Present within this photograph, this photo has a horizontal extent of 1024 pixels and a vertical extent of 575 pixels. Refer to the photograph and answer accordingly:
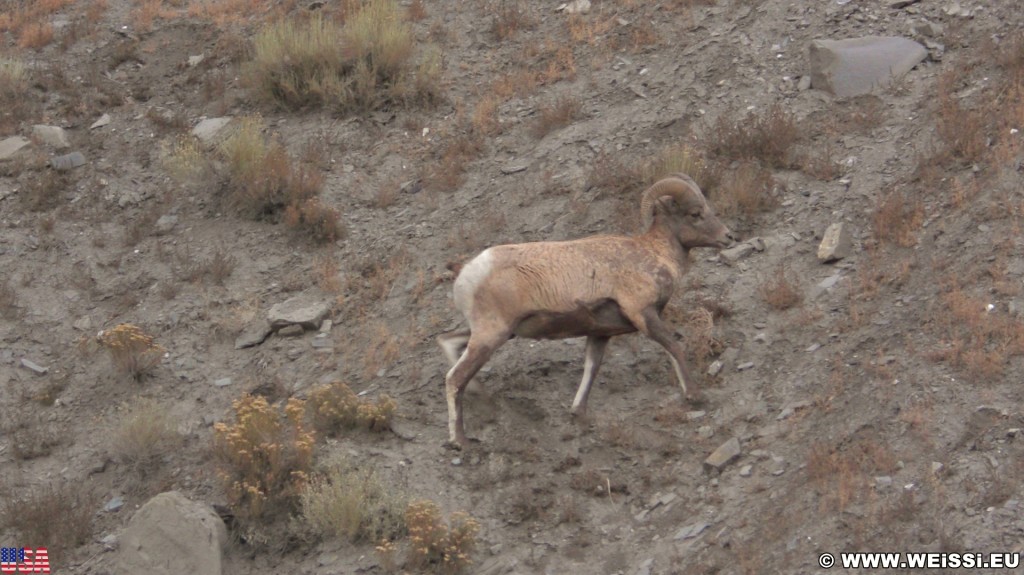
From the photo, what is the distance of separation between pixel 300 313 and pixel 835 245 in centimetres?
504

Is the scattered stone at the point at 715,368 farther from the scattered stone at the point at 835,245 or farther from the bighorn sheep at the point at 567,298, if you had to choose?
the scattered stone at the point at 835,245

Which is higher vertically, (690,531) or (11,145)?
(690,531)

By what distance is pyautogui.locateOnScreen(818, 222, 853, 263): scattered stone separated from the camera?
12.1 metres

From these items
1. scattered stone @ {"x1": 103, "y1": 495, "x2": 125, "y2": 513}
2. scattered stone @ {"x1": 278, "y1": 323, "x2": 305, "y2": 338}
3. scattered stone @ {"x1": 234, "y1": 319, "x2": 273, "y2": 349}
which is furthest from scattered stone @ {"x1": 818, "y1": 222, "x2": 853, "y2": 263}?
scattered stone @ {"x1": 103, "y1": 495, "x2": 125, "y2": 513}

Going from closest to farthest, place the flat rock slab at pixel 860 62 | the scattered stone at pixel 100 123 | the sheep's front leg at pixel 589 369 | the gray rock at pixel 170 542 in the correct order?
the gray rock at pixel 170 542, the sheep's front leg at pixel 589 369, the flat rock slab at pixel 860 62, the scattered stone at pixel 100 123

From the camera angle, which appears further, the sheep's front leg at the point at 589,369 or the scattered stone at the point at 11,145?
the scattered stone at the point at 11,145

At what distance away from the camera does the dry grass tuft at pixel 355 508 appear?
993 centimetres

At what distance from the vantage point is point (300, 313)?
12.9 metres

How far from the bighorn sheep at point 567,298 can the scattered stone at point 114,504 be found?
2821mm

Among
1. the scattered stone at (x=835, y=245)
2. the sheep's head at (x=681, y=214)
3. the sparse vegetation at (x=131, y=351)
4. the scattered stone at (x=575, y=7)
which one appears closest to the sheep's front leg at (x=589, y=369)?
the sheep's head at (x=681, y=214)

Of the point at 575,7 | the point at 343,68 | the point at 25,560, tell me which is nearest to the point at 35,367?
the point at 25,560

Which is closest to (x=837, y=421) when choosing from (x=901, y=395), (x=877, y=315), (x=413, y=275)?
(x=901, y=395)

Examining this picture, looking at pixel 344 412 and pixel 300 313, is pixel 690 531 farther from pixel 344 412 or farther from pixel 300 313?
pixel 300 313

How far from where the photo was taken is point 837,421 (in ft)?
32.6
